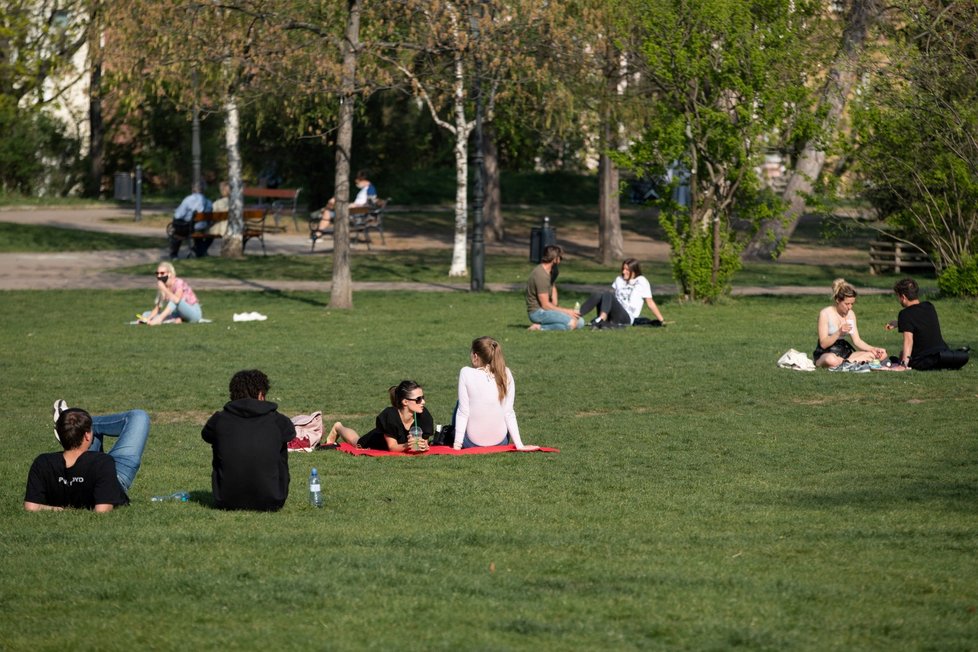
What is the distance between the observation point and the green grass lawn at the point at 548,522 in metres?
6.22

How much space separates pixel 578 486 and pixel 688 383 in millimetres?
5485

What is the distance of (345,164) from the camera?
73.3 ft

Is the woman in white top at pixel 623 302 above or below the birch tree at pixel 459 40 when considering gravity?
below

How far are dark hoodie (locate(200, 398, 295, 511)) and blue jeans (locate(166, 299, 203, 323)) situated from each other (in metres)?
12.1

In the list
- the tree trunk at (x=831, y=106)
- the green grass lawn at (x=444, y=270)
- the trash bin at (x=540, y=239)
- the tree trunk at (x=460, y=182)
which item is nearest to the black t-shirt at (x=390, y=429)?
the tree trunk at (x=831, y=106)

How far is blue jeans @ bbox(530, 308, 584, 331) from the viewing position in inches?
786

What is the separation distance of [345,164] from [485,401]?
11817 millimetres

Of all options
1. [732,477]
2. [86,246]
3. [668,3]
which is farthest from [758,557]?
[86,246]

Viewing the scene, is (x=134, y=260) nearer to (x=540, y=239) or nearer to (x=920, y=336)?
(x=540, y=239)

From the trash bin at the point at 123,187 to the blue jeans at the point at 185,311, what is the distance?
25058 millimetres

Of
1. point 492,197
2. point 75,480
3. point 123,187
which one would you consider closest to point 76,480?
point 75,480

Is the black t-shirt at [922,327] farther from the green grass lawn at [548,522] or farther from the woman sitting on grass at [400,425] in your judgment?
the woman sitting on grass at [400,425]

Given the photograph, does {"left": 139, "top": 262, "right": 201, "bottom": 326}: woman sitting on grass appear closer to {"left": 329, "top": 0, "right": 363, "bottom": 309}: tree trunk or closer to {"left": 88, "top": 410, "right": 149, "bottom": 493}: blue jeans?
{"left": 329, "top": 0, "right": 363, "bottom": 309}: tree trunk

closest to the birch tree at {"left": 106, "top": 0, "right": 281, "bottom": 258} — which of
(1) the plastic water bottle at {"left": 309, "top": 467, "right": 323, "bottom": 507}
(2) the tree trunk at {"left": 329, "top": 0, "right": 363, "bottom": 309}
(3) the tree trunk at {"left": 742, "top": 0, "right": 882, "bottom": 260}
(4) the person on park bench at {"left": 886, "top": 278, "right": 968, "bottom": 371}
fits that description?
(2) the tree trunk at {"left": 329, "top": 0, "right": 363, "bottom": 309}
